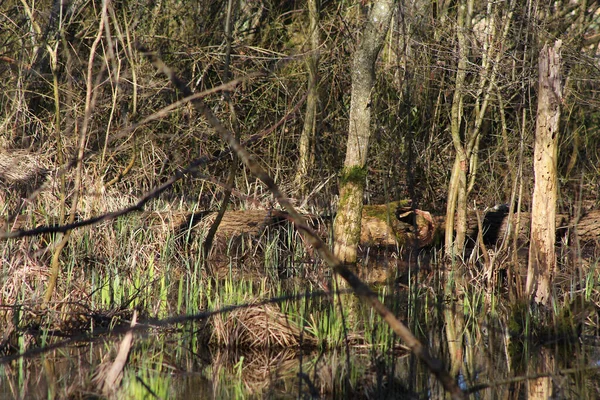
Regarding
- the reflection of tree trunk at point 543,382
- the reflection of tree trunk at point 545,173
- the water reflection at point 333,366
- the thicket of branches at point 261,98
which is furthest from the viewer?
the thicket of branches at point 261,98

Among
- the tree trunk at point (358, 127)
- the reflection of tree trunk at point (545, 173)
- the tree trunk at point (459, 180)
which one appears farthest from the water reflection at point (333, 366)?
the tree trunk at point (459, 180)

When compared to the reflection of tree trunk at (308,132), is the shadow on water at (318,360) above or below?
below

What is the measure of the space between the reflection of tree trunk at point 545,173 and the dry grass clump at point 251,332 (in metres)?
1.60

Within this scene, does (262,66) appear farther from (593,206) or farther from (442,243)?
(593,206)

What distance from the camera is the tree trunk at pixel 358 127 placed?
271 inches

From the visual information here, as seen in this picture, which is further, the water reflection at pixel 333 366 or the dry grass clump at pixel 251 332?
the dry grass clump at pixel 251 332

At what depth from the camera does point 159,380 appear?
12.1ft

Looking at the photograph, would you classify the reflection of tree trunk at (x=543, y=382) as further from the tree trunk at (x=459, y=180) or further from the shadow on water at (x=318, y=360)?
the tree trunk at (x=459, y=180)

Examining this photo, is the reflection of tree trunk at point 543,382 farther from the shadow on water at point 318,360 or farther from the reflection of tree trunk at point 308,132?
the reflection of tree trunk at point 308,132

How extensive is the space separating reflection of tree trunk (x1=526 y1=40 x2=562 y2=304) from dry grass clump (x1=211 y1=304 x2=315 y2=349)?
62.9 inches

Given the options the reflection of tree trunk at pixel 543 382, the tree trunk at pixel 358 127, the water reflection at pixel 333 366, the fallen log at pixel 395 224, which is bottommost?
the reflection of tree trunk at pixel 543 382

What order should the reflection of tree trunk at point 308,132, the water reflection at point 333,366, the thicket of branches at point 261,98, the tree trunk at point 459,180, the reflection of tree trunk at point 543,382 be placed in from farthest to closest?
the reflection of tree trunk at point 308,132 → the thicket of branches at point 261,98 → the tree trunk at point 459,180 → the reflection of tree trunk at point 543,382 → the water reflection at point 333,366

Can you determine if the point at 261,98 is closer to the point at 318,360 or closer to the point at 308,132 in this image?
the point at 308,132

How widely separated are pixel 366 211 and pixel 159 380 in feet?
15.9
